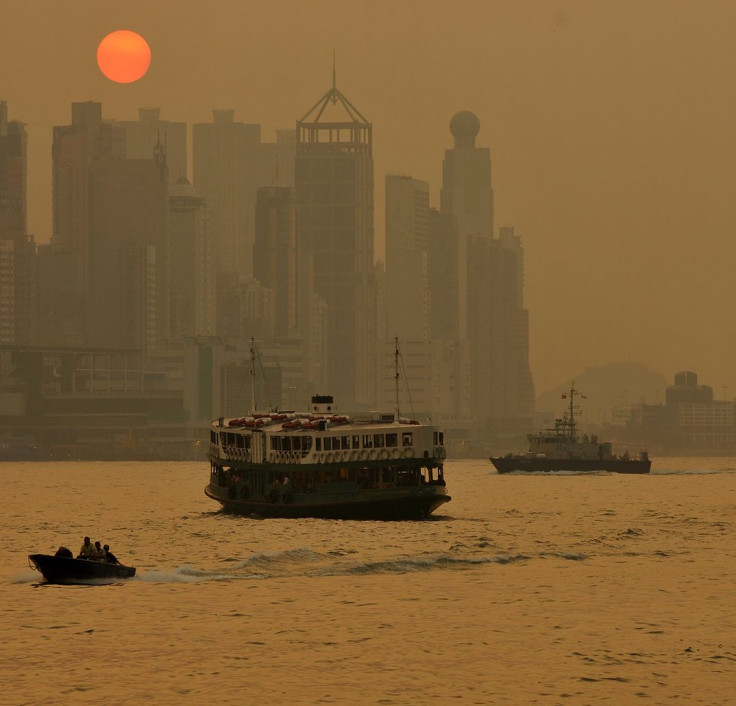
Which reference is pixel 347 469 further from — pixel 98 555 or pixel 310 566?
pixel 98 555

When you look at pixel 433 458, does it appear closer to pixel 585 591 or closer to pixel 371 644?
pixel 585 591

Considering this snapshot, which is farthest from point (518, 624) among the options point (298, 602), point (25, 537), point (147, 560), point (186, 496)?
point (186, 496)

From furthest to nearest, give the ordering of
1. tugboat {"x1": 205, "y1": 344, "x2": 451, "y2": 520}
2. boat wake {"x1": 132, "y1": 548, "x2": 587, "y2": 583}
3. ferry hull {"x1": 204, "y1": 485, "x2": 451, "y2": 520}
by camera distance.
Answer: tugboat {"x1": 205, "y1": 344, "x2": 451, "y2": 520} < ferry hull {"x1": 204, "y1": 485, "x2": 451, "y2": 520} < boat wake {"x1": 132, "y1": 548, "x2": 587, "y2": 583}

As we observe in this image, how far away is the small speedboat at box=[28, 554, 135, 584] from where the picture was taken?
252ft

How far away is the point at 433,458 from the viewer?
4417 inches

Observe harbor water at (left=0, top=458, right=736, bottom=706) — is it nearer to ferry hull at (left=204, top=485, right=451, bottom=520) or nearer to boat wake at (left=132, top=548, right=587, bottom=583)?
boat wake at (left=132, top=548, right=587, bottom=583)

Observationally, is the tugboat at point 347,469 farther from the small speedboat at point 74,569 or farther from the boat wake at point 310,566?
the small speedboat at point 74,569

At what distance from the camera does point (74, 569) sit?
252 feet

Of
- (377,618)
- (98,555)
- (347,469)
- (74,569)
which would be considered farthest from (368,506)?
(377,618)

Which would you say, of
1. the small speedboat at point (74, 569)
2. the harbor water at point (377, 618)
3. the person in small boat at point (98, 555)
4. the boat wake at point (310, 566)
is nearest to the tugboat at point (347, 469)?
the harbor water at point (377, 618)

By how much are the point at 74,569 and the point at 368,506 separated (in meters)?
36.5

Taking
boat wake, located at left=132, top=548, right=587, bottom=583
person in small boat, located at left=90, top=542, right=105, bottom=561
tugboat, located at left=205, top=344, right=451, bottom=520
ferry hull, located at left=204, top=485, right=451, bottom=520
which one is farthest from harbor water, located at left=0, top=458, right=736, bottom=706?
tugboat, located at left=205, top=344, right=451, bottom=520

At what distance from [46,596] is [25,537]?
3669cm

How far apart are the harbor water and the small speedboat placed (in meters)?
0.59
